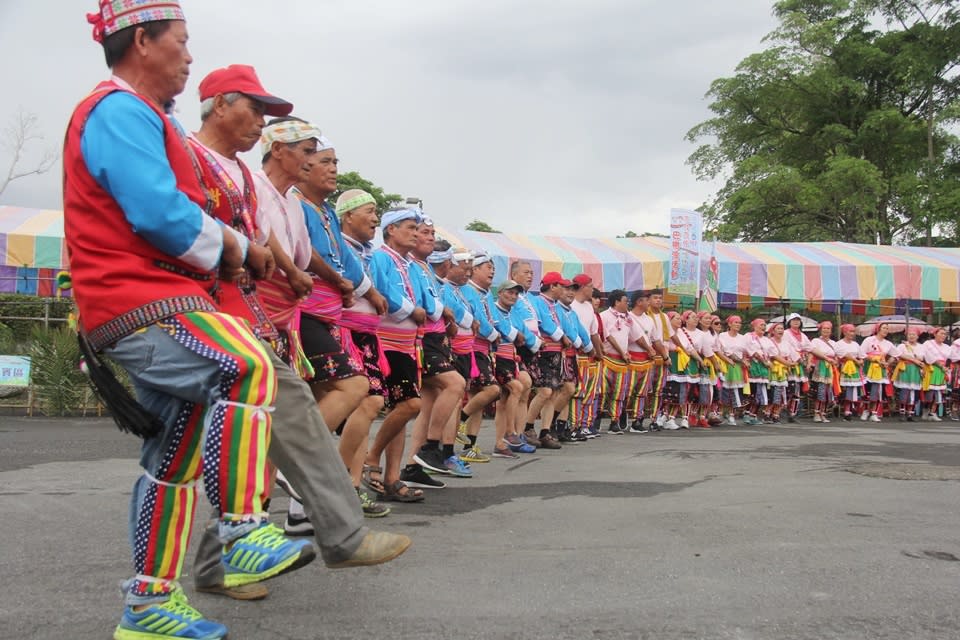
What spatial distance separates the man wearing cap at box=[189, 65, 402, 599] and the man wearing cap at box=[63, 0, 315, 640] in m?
0.15

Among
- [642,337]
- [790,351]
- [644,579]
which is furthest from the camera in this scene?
[790,351]

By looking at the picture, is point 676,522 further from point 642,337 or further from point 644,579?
point 642,337

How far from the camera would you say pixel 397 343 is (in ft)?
18.9

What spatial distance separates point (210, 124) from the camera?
3.39 meters

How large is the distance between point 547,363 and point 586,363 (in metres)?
1.65

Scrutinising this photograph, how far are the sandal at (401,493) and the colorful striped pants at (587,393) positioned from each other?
5.93 metres

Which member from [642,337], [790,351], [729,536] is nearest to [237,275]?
[729,536]

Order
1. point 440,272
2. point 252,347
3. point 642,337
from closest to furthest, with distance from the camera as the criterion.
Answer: point 252,347 → point 440,272 → point 642,337

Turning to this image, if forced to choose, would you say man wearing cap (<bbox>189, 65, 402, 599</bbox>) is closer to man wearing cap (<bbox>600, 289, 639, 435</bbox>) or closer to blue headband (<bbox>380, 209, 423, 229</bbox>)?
blue headband (<bbox>380, 209, 423, 229</bbox>)

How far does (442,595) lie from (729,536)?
1774 millimetres

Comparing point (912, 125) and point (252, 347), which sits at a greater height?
point (912, 125)

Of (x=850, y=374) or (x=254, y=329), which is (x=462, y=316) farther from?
(x=850, y=374)

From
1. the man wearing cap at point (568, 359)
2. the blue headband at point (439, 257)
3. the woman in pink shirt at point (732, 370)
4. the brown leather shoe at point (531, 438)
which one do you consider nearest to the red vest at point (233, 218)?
the blue headband at point (439, 257)

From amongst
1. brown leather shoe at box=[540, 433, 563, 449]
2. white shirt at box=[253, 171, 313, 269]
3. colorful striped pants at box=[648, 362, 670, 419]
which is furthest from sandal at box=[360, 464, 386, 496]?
colorful striped pants at box=[648, 362, 670, 419]
